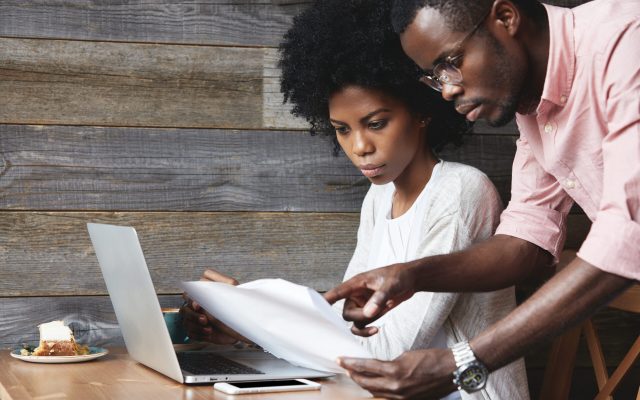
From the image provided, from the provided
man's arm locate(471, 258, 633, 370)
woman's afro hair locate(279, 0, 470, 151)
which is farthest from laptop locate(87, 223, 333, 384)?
woman's afro hair locate(279, 0, 470, 151)

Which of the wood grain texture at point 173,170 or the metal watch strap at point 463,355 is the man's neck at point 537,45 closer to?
the metal watch strap at point 463,355

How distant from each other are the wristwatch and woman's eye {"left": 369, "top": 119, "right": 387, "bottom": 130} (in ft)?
2.35

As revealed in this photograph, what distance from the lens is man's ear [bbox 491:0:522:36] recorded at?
Result: 1284 millimetres

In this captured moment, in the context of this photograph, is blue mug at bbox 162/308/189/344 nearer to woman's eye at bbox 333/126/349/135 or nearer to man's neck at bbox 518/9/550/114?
woman's eye at bbox 333/126/349/135

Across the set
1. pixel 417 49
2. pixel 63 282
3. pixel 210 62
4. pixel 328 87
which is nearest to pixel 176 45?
pixel 210 62

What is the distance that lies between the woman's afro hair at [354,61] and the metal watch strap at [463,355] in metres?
0.75

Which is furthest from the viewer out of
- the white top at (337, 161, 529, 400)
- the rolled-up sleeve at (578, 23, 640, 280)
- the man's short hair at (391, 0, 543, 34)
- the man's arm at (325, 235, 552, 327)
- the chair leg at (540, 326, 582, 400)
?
the chair leg at (540, 326, 582, 400)

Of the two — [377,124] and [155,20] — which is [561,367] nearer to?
[377,124]

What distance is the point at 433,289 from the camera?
1.50m

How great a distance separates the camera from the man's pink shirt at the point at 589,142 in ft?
3.69

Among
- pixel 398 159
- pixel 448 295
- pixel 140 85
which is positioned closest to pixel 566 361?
pixel 448 295

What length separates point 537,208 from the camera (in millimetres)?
1566

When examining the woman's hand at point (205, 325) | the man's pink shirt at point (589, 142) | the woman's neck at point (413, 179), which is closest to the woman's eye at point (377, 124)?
the woman's neck at point (413, 179)

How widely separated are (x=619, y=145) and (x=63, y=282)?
1.27m
